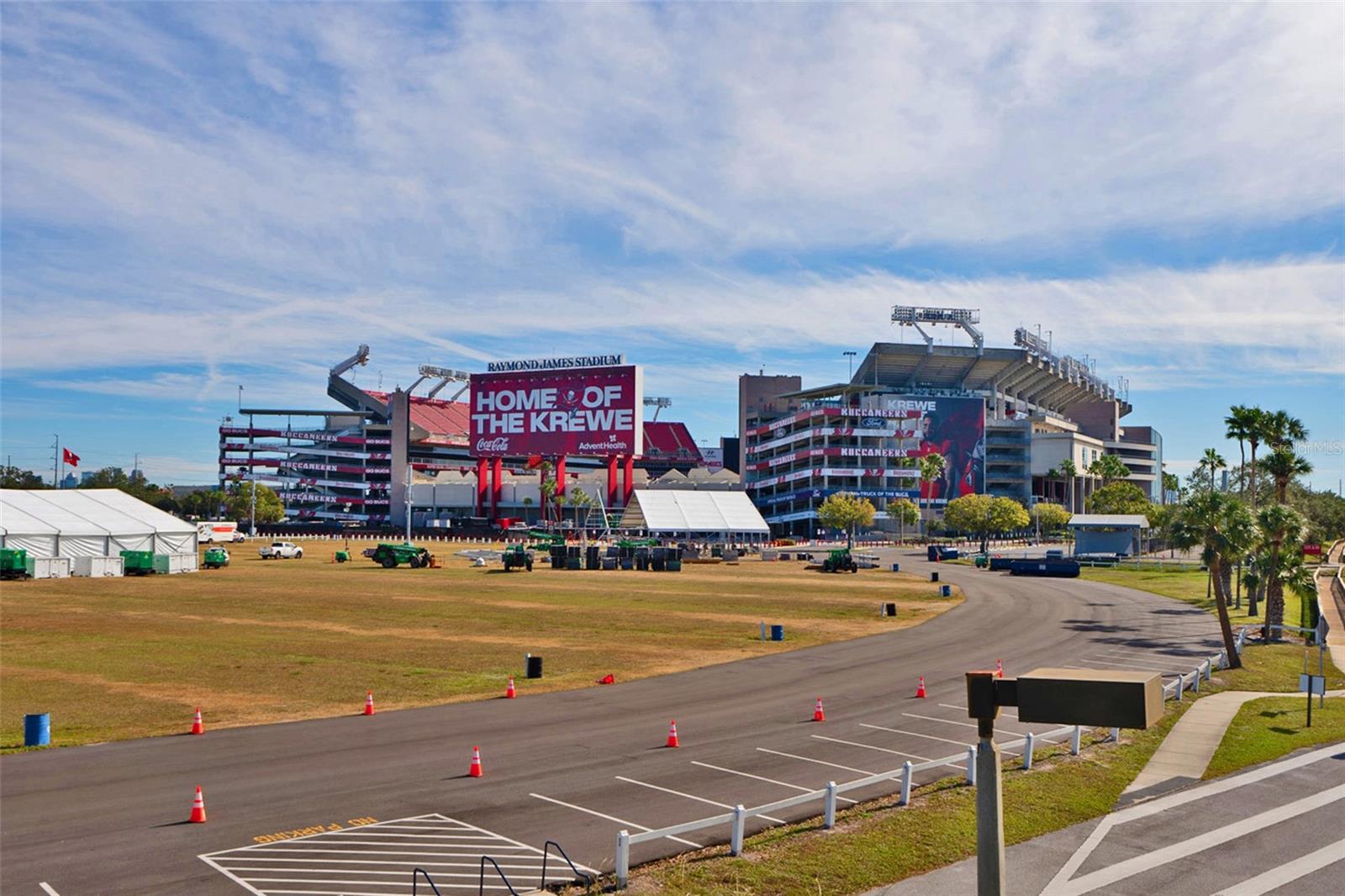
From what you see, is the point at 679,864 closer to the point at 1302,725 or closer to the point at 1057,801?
the point at 1057,801

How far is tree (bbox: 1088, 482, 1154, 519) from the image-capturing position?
14625 cm

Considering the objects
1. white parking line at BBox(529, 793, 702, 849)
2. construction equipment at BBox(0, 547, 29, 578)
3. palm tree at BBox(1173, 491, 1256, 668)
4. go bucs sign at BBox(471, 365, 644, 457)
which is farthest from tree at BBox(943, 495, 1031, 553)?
white parking line at BBox(529, 793, 702, 849)

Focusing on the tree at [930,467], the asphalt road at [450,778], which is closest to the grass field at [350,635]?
the asphalt road at [450,778]

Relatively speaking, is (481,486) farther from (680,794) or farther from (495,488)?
(680,794)

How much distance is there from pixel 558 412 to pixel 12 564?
99739mm

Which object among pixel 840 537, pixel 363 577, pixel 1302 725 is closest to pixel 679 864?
pixel 1302 725

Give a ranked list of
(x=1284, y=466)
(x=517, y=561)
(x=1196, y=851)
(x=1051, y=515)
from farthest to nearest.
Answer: (x=1051, y=515) → (x=517, y=561) → (x=1284, y=466) → (x=1196, y=851)

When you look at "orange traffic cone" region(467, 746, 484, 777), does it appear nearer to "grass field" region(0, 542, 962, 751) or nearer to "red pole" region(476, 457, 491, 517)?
"grass field" region(0, 542, 962, 751)

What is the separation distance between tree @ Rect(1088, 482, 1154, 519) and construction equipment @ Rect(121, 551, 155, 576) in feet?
409

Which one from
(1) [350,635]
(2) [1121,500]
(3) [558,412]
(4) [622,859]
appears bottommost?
(1) [350,635]

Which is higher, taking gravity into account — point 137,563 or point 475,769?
point 137,563

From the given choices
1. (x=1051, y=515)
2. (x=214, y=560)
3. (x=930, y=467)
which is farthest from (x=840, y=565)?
(x=1051, y=515)

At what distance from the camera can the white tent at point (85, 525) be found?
7819 cm

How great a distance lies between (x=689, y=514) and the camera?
120 metres
